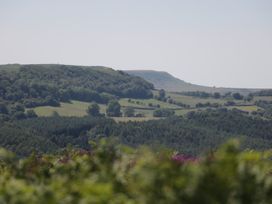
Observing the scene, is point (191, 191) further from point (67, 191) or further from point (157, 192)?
point (67, 191)

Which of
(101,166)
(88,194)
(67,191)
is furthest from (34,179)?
(88,194)

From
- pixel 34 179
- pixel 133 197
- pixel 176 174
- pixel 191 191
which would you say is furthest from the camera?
pixel 34 179

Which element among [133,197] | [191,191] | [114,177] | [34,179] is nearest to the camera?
[191,191]

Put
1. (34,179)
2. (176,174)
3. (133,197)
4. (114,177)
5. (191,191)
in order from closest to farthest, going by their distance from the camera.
→ 1. (191,191)
2. (176,174)
3. (133,197)
4. (114,177)
5. (34,179)

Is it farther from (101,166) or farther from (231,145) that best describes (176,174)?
(101,166)

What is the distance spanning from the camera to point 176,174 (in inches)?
289

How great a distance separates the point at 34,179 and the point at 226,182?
3670 millimetres

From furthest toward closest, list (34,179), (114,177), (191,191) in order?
(34,179) < (114,177) < (191,191)

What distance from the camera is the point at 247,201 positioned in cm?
700

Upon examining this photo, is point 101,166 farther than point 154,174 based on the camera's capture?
Yes

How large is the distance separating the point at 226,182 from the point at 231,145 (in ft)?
1.59

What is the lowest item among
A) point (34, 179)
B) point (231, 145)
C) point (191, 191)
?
point (34, 179)

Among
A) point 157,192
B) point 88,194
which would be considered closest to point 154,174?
point 157,192

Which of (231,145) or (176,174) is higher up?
(231,145)
